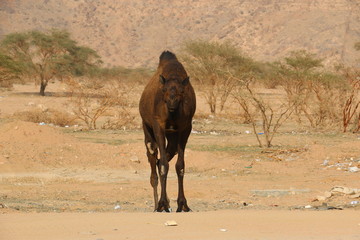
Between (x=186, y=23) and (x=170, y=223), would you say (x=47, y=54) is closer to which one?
(x=170, y=223)

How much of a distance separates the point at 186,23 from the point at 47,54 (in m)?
55.6

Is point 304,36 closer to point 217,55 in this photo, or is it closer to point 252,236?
point 217,55

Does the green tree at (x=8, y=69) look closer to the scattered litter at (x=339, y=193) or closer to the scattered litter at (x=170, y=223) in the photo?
the scattered litter at (x=339, y=193)

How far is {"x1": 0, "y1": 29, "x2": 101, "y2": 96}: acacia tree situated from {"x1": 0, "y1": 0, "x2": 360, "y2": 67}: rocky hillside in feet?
131

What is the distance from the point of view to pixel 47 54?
55.7 metres

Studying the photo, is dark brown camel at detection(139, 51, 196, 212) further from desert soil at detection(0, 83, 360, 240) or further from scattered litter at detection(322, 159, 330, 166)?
scattered litter at detection(322, 159, 330, 166)

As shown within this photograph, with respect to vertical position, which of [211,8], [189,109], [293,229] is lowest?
[293,229]

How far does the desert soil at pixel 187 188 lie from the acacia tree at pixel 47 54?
25492 mm

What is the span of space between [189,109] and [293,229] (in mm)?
2900

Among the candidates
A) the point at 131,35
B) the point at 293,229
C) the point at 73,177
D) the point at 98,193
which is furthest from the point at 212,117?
the point at 131,35

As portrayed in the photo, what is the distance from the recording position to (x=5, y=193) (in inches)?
514

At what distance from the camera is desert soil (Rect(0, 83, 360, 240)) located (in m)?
7.14

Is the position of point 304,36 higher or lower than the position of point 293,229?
higher

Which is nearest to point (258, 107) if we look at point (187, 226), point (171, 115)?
point (171, 115)
